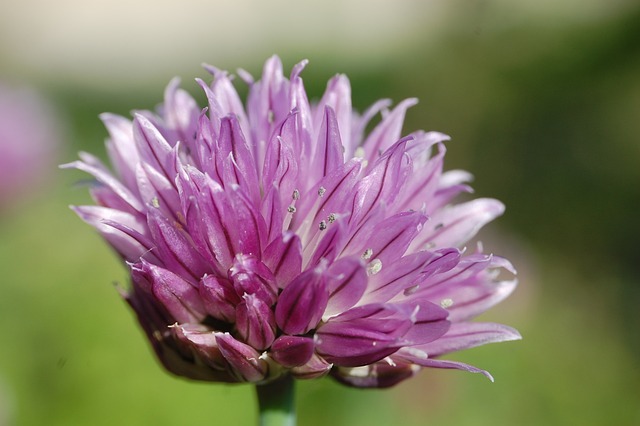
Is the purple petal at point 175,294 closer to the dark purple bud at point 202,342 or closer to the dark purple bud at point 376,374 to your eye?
the dark purple bud at point 202,342

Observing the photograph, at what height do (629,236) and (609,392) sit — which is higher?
(629,236)

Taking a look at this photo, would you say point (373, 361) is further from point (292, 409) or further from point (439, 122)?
point (439, 122)

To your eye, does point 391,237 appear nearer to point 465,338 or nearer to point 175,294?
point 465,338

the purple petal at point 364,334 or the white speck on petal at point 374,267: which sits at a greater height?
the white speck on petal at point 374,267

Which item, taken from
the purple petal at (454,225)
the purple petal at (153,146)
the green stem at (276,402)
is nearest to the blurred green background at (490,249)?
the purple petal at (153,146)

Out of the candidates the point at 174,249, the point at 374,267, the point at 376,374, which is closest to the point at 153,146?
the point at 174,249

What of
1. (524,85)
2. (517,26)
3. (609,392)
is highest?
(517,26)

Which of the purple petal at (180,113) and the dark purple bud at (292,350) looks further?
A: the purple petal at (180,113)

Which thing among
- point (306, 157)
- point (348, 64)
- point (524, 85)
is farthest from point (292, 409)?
point (348, 64)
